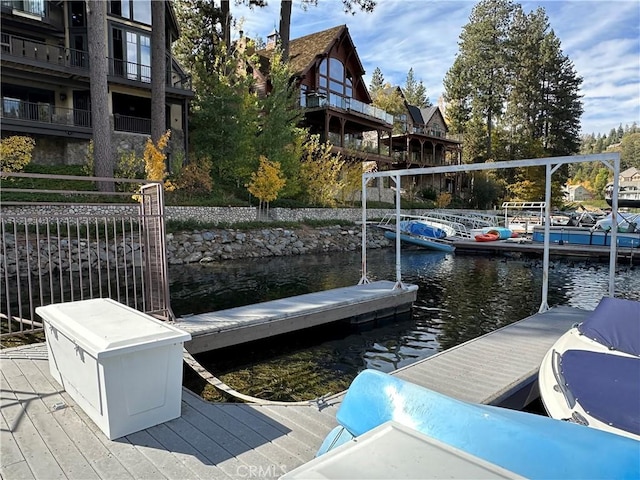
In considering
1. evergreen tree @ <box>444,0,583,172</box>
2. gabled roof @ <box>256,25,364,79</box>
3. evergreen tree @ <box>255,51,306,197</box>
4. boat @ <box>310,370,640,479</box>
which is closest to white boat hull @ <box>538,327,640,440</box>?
boat @ <box>310,370,640,479</box>

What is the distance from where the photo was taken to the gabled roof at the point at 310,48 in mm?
28516

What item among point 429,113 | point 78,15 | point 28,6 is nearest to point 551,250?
point 78,15

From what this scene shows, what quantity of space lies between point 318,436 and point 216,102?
2046 cm

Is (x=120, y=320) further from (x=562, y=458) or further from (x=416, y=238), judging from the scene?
(x=416, y=238)

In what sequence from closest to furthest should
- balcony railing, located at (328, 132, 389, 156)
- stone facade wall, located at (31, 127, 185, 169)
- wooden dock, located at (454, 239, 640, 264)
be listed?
wooden dock, located at (454, 239, 640, 264)
stone facade wall, located at (31, 127, 185, 169)
balcony railing, located at (328, 132, 389, 156)

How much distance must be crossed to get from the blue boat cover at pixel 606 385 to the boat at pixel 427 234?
1702 centimetres

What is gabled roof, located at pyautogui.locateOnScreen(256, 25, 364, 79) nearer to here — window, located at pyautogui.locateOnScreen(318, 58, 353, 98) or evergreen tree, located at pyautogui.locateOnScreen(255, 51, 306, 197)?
window, located at pyautogui.locateOnScreen(318, 58, 353, 98)

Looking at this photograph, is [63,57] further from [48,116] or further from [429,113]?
[429,113]

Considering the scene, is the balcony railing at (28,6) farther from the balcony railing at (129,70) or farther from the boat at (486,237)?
the boat at (486,237)

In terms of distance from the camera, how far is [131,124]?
20.9 metres

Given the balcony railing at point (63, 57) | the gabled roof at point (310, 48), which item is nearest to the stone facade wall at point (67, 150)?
the balcony railing at point (63, 57)

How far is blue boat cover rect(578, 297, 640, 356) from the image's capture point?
14.6 ft

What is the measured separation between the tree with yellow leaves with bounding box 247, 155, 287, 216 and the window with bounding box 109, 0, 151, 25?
32.4 feet

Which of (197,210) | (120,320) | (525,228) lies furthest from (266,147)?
(120,320)
